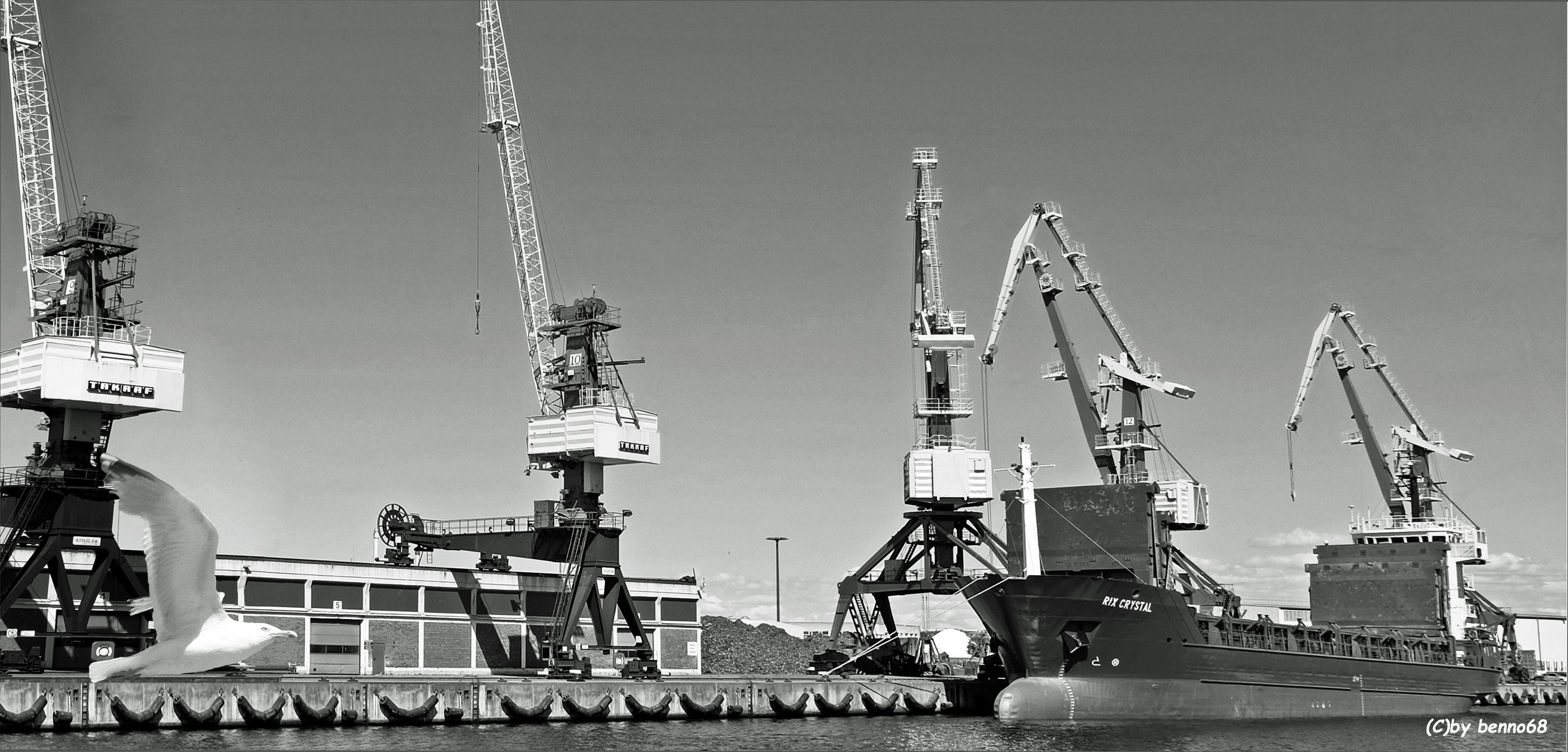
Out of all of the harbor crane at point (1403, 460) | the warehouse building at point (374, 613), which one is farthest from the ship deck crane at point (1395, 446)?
the warehouse building at point (374, 613)

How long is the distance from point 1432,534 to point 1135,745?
50.5 metres

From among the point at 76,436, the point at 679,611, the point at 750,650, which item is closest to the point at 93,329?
the point at 76,436

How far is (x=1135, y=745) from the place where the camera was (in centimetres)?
5188

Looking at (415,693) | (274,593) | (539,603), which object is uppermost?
(274,593)

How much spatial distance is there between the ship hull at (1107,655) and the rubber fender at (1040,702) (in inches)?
1.5

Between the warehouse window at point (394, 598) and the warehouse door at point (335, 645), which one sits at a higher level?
the warehouse window at point (394, 598)

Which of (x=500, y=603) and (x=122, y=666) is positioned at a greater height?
(x=122, y=666)

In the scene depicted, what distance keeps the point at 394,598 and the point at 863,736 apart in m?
30.5

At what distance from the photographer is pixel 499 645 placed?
80875 millimetres

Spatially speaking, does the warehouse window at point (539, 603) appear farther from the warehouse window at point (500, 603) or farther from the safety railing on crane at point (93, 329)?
the safety railing on crane at point (93, 329)

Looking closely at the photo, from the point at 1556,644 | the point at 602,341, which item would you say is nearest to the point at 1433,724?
the point at 602,341

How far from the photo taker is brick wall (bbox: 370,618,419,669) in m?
75.3

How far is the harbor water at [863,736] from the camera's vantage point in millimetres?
47281

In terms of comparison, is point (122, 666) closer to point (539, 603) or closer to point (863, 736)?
point (863, 736)
